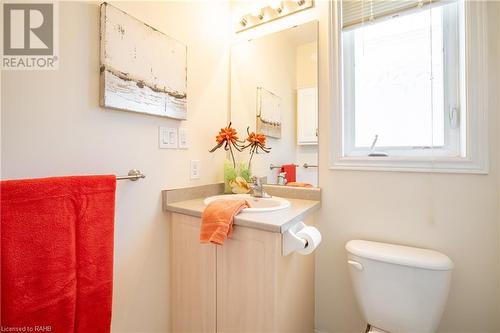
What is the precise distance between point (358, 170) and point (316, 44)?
789mm

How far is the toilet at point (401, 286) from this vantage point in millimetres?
1012

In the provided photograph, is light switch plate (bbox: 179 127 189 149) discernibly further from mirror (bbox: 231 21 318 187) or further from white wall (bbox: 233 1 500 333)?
white wall (bbox: 233 1 500 333)

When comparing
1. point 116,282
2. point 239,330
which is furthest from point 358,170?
point 116,282

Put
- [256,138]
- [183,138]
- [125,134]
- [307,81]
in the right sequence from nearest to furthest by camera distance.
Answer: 1. [125,134]
2. [183,138]
3. [307,81]
4. [256,138]

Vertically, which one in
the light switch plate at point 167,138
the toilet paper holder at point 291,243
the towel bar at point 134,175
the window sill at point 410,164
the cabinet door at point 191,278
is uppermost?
the light switch plate at point 167,138

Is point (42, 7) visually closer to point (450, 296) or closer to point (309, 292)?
point (309, 292)

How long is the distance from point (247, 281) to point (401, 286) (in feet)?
2.20

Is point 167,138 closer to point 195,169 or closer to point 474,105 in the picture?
point 195,169

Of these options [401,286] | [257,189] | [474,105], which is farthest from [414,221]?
[257,189]

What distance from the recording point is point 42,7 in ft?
2.89

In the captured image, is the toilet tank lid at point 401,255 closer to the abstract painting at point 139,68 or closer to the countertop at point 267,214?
the countertop at point 267,214

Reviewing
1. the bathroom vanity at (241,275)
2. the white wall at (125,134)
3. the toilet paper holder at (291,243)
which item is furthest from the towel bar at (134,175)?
the toilet paper holder at (291,243)

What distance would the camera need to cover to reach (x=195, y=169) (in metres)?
1.47

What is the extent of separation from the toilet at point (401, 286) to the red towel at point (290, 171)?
0.55 metres
